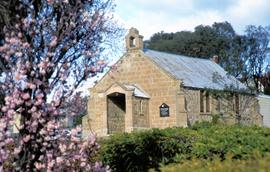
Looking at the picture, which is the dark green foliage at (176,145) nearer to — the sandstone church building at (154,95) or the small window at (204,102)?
the sandstone church building at (154,95)

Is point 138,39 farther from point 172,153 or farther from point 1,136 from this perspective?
point 1,136

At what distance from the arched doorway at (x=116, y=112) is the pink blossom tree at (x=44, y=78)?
36212mm

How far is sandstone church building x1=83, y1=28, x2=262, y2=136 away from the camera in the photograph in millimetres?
43844

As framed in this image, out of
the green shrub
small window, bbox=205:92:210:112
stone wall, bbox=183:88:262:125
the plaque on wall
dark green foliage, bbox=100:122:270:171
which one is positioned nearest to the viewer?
the green shrub

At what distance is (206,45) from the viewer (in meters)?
74.4

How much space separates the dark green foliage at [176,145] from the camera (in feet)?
40.2

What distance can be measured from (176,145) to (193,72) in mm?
35010

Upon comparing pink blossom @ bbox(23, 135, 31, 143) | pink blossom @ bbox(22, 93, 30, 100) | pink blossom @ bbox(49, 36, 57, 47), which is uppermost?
pink blossom @ bbox(49, 36, 57, 47)

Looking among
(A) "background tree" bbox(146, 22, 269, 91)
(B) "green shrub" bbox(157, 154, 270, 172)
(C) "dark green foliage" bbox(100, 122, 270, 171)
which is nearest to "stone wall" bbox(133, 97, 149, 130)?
(A) "background tree" bbox(146, 22, 269, 91)

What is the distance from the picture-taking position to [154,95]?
4534 cm

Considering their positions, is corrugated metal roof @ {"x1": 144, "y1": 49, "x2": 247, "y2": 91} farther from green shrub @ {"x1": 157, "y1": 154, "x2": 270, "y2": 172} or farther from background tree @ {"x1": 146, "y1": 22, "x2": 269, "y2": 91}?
green shrub @ {"x1": 157, "y1": 154, "x2": 270, "y2": 172}

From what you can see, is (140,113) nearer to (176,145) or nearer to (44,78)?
(176,145)

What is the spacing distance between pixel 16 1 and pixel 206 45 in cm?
6601

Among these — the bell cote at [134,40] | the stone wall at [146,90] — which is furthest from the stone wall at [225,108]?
the bell cote at [134,40]
